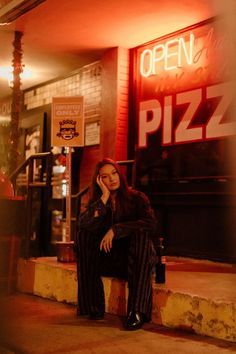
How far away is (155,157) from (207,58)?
1.51 meters

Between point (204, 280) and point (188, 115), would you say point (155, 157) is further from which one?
point (204, 280)

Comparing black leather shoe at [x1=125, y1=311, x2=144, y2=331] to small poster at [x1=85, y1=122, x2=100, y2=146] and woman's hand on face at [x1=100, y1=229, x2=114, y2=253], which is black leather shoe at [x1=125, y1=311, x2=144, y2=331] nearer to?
woman's hand on face at [x1=100, y1=229, x2=114, y2=253]

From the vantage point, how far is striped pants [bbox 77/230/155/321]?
14.1ft

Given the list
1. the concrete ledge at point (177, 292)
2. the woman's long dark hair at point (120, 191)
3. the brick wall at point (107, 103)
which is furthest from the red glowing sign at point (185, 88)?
the woman's long dark hair at point (120, 191)

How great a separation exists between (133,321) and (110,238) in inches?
26.9

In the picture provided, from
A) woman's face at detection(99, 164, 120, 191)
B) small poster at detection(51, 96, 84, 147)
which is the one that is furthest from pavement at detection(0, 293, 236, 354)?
small poster at detection(51, 96, 84, 147)

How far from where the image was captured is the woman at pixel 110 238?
4.34 meters

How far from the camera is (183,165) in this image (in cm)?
703

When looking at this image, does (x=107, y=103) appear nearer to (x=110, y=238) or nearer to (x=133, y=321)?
(x=110, y=238)

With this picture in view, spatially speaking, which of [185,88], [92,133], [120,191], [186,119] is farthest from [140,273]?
[92,133]

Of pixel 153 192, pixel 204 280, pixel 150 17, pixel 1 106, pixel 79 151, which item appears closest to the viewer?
pixel 204 280

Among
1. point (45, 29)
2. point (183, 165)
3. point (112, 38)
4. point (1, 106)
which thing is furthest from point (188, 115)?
point (1, 106)

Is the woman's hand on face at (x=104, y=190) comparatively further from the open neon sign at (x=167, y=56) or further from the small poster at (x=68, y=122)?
the open neon sign at (x=167, y=56)

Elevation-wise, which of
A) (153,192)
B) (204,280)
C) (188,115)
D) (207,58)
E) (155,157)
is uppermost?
(207,58)
